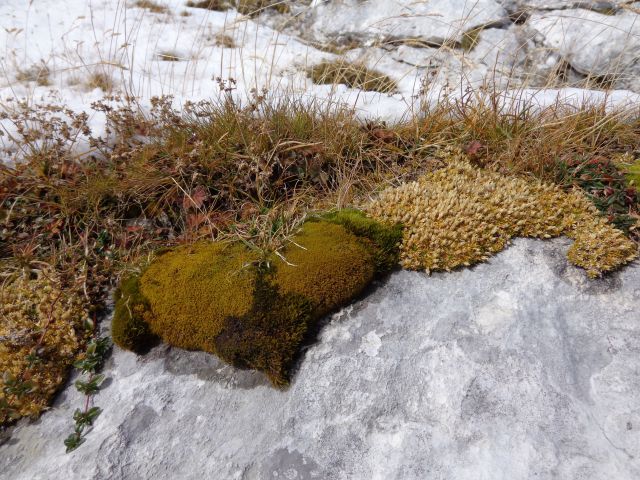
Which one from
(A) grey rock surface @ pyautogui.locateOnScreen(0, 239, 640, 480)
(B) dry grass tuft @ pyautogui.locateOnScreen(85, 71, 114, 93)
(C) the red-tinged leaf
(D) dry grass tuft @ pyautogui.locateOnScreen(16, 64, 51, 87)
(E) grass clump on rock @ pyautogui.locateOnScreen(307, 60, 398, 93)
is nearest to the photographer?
(A) grey rock surface @ pyautogui.locateOnScreen(0, 239, 640, 480)

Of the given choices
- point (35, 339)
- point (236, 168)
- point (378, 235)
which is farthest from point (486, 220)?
point (35, 339)

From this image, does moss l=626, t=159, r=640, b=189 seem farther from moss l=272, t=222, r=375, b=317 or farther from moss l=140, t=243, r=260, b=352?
moss l=140, t=243, r=260, b=352

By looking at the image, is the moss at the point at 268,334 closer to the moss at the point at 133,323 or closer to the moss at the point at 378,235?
the moss at the point at 133,323

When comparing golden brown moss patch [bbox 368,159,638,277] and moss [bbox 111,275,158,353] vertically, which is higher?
golden brown moss patch [bbox 368,159,638,277]

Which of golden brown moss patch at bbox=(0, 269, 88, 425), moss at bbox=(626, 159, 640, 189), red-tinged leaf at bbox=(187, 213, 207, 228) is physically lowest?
golden brown moss patch at bbox=(0, 269, 88, 425)

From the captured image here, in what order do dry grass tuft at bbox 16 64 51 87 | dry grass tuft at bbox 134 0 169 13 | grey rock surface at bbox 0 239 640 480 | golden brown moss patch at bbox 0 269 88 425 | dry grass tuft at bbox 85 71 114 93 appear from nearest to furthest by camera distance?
grey rock surface at bbox 0 239 640 480 → golden brown moss patch at bbox 0 269 88 425 → dry grass tuft at bbox 85 71 114 93 → dry grass tuft at bbox 16 64 51 87 → dry grass tuft at bbox 134 0 169 13

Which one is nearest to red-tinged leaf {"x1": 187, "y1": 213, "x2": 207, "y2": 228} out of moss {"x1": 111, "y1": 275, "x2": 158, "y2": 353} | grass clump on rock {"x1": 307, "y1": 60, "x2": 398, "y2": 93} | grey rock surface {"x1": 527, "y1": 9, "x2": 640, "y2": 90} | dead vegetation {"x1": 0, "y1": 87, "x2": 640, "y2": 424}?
→ dead vegetation {"x1": 0, "y1": 87, "x2": 640, "y2": 424}
